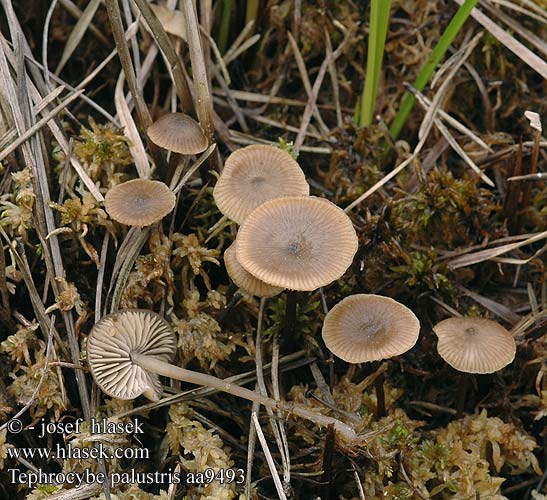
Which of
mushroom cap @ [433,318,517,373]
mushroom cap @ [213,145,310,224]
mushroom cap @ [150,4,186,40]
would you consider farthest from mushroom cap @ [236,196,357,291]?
mushroom cap @ [150,4,186,40]

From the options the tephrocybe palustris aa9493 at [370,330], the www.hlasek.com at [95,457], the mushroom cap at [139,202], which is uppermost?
the mushroom cap at [139,202]

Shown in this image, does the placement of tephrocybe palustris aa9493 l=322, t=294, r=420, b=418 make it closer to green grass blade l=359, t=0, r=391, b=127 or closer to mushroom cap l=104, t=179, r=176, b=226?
mushroom cap l=104, t=179, r=176, b=226

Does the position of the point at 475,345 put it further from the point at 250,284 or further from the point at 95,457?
the point at 95,457

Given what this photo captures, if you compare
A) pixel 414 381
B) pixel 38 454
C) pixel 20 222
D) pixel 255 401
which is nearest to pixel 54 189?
pixel 20 222

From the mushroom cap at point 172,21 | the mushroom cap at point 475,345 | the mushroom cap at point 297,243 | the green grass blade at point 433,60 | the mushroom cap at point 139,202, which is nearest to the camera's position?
the mushroom cap at point 297,243

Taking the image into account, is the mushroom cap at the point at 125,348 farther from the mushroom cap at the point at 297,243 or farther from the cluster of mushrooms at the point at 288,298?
the mushroom cap at the point at 297,243

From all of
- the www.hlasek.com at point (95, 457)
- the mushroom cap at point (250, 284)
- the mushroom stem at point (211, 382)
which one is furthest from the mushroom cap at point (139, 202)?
the www.hlasek.com at point (95, 457)

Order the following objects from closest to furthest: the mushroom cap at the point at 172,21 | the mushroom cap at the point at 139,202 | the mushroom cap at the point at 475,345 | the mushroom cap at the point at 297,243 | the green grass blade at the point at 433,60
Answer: the mushroom cap at the point at 297,243, the mushroom cap at the point at 475,345, the mushroom cap at the point at 139,202, the green grass blade at the point at 433,60, the mushroom cap at the point at 172,21

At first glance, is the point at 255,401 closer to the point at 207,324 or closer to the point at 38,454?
the point at 207,324
